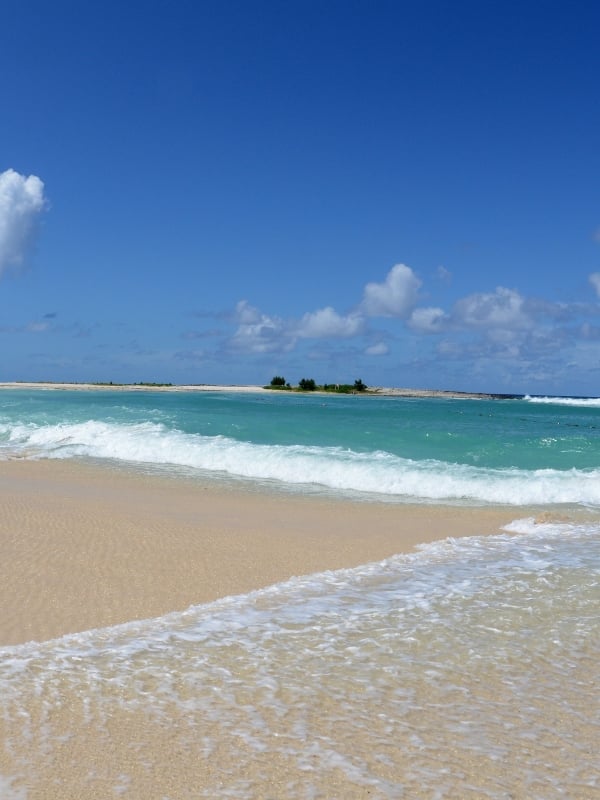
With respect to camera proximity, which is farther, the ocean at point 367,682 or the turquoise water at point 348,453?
the turquoise water at point 348,453

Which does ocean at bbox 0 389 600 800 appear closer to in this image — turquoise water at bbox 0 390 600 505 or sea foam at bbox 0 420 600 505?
sea foam at bbox 0 420 600 505

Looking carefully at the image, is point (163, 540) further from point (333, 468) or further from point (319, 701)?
point (333, 468)

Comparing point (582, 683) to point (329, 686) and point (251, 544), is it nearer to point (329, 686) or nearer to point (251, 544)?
point (329, 686)

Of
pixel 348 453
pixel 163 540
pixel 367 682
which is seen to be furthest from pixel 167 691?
pixel 348 453

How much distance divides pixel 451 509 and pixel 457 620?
6.97 m

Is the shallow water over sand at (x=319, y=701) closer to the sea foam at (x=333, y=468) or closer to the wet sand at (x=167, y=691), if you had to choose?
the wet sand at (x=167, y=691)

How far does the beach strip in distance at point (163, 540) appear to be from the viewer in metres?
6.11

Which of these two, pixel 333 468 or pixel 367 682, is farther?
pixel 333 468

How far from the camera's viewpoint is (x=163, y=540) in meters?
8.86

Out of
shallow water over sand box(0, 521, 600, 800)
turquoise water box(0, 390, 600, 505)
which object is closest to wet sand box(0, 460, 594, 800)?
shallow water over sand box(0, 521, 600, 800)

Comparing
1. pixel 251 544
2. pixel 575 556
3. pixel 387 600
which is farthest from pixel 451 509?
pixel 387 600

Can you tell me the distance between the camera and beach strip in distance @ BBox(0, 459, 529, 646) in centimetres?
611

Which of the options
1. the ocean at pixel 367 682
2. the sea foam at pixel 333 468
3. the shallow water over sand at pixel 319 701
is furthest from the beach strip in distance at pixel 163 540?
the sea foam at pixel 333 468

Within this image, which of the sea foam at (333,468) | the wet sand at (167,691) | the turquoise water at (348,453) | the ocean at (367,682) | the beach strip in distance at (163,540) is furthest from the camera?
the turquoise water at (348,453)
